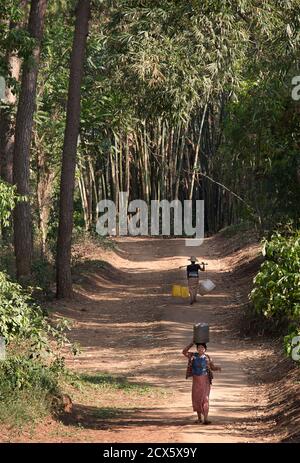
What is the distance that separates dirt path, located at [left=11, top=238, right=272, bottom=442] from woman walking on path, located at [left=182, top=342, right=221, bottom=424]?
9.3 inches

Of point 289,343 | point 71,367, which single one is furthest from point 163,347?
point 289,343

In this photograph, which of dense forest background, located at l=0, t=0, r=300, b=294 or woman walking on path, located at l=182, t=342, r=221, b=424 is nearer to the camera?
woman walking on path, located at l=182, t=342, r=221, b=424

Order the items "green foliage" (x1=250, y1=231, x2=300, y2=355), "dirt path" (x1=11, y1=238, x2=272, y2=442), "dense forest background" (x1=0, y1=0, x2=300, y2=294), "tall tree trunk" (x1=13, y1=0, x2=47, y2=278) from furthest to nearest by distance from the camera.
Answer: "tall tree trunk" (x1=13, y1=0, x2=47, y2=278), "dense forest background" (x1=0, y1=0, x2=300, y2=294), "dirt path" (x1=11, y1=238, x2=272, y2=442), "green foliage" (x1=250, y1=231, x2=300, y2=355)

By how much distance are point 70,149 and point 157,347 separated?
6238 mm

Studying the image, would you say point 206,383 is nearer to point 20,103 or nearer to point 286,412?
point 286,412

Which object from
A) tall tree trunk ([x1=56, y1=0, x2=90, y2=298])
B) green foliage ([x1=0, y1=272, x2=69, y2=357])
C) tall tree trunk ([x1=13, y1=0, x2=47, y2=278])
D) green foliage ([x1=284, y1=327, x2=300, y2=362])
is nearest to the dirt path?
tall tree trunk ([x1=56, y1=0, x2=90, y2=298])

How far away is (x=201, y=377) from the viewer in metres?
13.0

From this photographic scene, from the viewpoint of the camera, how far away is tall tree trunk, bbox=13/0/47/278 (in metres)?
22.3

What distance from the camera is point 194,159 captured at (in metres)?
39.8

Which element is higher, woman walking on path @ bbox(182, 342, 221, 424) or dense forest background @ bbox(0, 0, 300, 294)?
dense forest background @ bbox(0, 0, 300, 294)

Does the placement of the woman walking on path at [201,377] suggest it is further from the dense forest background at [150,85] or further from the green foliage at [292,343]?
the dense forest background at [150,85]

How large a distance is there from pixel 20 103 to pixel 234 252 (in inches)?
511

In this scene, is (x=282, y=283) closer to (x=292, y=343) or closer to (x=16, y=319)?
(x=292, y=343)

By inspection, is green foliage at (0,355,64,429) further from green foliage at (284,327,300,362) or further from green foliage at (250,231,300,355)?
green foliage at (284,327,300,362)
